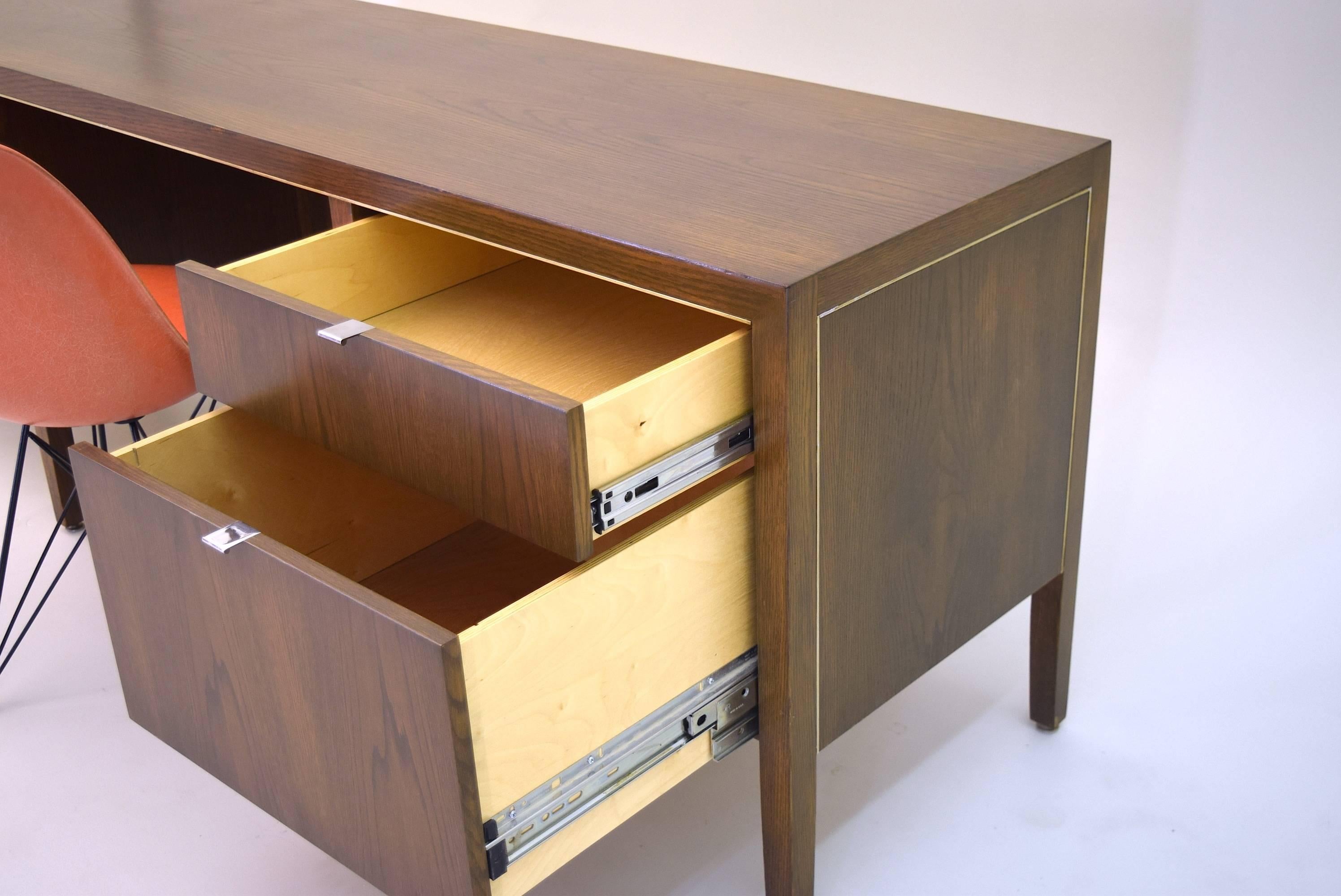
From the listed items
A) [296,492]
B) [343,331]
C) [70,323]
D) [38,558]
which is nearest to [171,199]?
[38,558]

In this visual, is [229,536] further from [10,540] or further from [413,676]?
[10,540]

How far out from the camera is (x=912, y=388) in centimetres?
116

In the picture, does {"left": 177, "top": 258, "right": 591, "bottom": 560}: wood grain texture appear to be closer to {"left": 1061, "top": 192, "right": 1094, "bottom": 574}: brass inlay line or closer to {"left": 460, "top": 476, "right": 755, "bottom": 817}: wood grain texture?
{"left": 460, "top": 476, "right": 755, "bottom": 817}: wood grain texture

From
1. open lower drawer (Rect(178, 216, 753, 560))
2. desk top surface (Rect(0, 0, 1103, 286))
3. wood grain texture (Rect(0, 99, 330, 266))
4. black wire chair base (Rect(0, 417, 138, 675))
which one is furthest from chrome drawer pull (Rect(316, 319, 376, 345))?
wood grain texture (Rect(0, 99, 330, 266))

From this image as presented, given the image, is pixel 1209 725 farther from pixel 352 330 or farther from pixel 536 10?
pixel 536 10

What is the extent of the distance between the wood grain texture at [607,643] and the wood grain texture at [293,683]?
0.11 feet

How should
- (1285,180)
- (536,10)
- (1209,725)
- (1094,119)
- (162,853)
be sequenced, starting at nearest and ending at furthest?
1. (162,853)
2. (1209,725)
3. (1285,180)
4. (1094,119)
5. (536,10)

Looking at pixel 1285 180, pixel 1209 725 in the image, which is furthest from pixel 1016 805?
pixel 1285 180

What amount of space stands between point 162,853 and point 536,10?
234 cm

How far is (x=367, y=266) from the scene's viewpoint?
1.36 m

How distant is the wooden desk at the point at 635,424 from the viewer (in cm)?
101

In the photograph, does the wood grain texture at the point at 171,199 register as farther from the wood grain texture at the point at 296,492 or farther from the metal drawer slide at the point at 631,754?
the metal drawer slide at the point at 631,754

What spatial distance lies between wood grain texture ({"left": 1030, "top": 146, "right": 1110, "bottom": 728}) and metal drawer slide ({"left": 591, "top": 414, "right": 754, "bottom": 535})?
0.44 m

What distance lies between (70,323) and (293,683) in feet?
1.82
